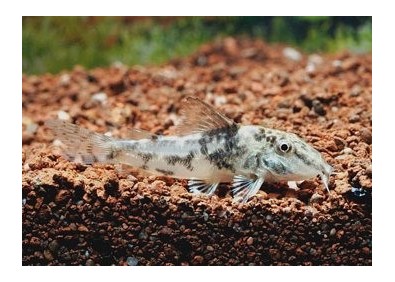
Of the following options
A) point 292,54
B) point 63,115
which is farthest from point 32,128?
point 292,54

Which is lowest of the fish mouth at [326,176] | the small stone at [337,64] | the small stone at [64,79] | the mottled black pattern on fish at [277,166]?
the fish mouth at [326,176]

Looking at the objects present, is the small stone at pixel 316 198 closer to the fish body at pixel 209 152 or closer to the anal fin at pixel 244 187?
the fish body at pixel 209 152

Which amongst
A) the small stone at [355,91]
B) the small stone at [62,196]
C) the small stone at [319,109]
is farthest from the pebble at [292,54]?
the small stone at [62,196]

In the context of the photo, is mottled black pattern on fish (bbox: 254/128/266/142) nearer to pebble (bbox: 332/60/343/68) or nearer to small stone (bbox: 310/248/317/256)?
small stone (bbox: 310/248/317/256)

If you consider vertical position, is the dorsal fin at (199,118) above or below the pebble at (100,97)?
below

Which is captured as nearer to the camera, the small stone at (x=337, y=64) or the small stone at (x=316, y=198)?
the small stone at (x=316, y=198)
